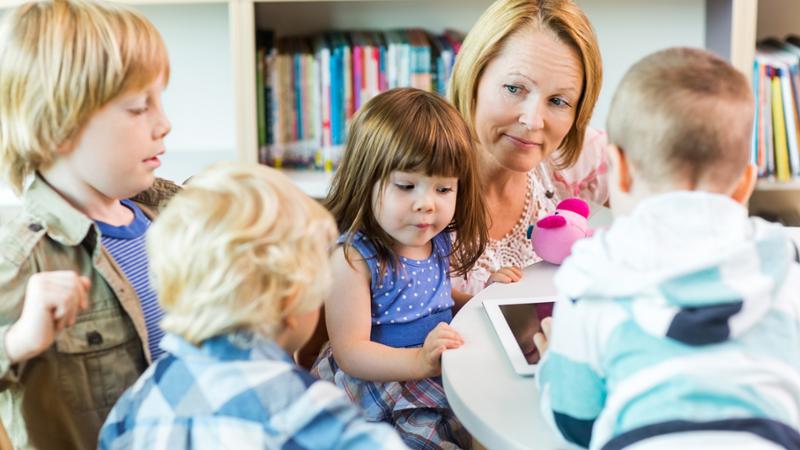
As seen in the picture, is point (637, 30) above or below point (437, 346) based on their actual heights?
above

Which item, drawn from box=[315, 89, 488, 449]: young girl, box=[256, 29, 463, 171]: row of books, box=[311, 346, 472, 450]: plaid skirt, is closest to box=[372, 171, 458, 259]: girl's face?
box=[315, 89, 488, 449]: young girl

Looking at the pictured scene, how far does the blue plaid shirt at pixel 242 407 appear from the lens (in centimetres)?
89

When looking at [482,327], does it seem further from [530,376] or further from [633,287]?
[633,287]

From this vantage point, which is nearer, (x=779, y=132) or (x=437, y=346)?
(x=437, y=346)

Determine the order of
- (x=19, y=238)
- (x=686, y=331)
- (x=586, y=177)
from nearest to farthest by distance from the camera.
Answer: (x=686, y=331) → (x=19, y=238) → (x=586, y=177)

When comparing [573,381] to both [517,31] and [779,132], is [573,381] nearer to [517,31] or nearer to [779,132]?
[517,31]

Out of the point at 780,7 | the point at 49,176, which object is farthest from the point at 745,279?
the point at 780,7

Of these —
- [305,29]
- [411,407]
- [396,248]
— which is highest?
[305,29]

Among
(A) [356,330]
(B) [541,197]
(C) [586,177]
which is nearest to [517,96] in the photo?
(B) [541,197]

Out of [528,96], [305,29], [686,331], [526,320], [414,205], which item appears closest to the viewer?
[686,331]

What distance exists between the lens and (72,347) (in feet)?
3.81

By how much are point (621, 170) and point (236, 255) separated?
1.28ft

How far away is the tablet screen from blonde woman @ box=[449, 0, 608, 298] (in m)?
0.30

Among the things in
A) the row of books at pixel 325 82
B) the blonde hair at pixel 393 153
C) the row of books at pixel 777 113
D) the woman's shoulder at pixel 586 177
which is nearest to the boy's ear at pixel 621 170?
the blonde hair at pixel 393 153
